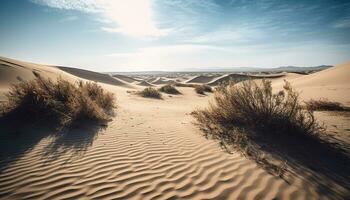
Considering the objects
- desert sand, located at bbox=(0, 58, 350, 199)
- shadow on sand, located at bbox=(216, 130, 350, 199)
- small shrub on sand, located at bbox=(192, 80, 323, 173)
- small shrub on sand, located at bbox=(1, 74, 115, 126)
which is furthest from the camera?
small shrub on sand, located at bbox=(1, 74, 115, 126)

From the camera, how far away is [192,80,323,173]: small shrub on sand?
187 inches

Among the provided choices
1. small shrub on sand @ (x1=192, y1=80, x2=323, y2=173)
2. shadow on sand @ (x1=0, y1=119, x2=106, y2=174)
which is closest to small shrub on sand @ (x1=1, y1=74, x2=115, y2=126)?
shadow on sand @ (x1=0, y1=119, x2=106, y2=174)

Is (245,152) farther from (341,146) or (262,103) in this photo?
(341,146)

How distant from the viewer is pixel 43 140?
15.4ft

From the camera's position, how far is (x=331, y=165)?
3613 millimetres

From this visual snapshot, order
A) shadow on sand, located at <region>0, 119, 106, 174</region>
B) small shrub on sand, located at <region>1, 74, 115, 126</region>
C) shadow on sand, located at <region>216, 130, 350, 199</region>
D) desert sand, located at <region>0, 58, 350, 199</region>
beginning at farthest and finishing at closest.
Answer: small shrub on sand, located at <region>1, 74, 115, 126</region> < shadow on sand, located at <region>0, 119, 106, 174</region> < shadow on sand, located at <region>216, 130, 350, 199</region> < desert sand, located at <region>0, 58, 350, 199</region>

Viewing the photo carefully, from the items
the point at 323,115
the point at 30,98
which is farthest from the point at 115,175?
the point at 323,115

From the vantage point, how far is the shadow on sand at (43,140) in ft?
12.9

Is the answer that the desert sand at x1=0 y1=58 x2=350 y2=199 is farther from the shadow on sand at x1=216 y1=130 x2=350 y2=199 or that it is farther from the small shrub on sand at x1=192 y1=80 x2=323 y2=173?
the small shrub on sand at x1=192 y1=80 x2=323 y2=173

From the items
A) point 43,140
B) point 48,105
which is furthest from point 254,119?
point 48,105

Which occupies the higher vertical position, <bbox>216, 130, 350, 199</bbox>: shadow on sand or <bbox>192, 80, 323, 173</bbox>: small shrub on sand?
<bbox>192, 80, 323, 173</bbox>: small shrub on sand

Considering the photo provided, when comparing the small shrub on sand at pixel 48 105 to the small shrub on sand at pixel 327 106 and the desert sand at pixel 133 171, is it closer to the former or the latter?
the desert sand at pixel 133 171

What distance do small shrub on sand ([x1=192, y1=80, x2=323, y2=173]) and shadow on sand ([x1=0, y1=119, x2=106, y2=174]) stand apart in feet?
10.9

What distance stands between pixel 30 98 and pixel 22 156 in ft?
9.01
